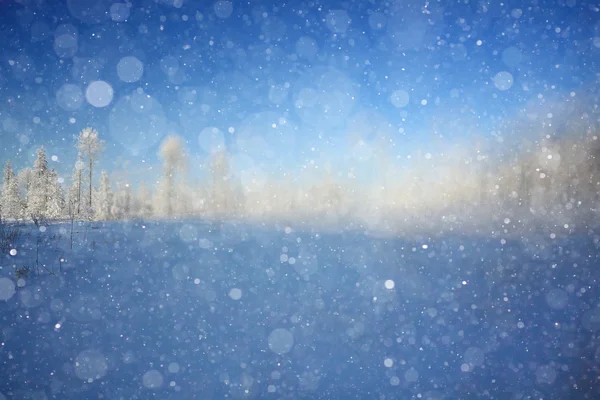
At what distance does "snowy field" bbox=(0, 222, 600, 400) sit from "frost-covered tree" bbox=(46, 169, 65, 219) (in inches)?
326

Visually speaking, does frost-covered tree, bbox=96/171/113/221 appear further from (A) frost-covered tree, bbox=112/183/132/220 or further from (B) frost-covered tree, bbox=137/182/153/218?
(B) frost-covered tree, bbox=137/182/153/218

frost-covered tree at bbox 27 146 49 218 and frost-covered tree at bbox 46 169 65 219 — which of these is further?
frost-covered tree at bbox 27 146 49 218

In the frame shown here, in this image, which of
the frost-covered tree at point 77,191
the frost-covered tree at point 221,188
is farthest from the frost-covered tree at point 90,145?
the frost-covered tree at point 221,188

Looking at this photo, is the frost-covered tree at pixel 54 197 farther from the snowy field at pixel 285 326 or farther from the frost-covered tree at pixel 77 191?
the snowy field at pixel 285 326

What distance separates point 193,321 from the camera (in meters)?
6.87

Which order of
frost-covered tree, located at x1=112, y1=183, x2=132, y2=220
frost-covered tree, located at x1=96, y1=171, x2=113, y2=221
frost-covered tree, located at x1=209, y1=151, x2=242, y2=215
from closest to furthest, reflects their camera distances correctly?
frost-covered tree, located at x1=96, y1=171, x2=113, y2=221, frost-covered tree, located at x1=112, y1=183, x2=132, y2=220, frost-covered tree, located at x1=209, y1=151, x2=242, y2=215

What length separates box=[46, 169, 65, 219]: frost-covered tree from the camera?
1964 centimetres

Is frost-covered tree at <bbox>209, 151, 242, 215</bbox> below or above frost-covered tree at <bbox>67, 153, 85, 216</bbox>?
above

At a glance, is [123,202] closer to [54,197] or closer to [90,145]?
[54,197]

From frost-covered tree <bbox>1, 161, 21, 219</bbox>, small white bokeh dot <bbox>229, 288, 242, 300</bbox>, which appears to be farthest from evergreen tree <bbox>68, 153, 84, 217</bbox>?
small white bokeh dot <bbox>229, 288, 242, 300</bbox>

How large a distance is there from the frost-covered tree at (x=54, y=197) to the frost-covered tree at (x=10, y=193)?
9.19ft

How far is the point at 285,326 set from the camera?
7117mm

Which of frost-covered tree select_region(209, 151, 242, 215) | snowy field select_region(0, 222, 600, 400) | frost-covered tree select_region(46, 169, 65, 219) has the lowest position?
snowy field select_region(0, 222, 600, 400)

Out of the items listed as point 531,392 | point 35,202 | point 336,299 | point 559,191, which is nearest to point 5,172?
point 35,202
